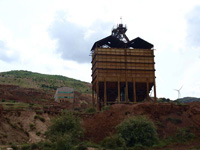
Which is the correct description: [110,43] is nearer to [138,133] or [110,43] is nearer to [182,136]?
[182,136]

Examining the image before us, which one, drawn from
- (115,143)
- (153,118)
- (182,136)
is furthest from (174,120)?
(115,143)

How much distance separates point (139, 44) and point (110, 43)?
624cm

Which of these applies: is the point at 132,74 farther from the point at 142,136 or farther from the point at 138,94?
the point at 142,136

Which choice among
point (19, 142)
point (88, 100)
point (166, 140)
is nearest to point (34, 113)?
point (19, 142)

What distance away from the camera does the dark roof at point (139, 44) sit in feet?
180

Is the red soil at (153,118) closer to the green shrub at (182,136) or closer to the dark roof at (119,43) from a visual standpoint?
the green shrub at (182,136)

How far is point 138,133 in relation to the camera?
33.0 metres

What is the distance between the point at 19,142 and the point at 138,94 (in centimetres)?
2717

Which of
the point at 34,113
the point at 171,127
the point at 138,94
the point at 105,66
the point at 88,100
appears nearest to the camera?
the point at 171,127

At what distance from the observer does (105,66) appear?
165 ft

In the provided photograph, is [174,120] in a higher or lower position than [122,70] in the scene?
lower

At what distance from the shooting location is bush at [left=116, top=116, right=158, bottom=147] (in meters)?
32.6

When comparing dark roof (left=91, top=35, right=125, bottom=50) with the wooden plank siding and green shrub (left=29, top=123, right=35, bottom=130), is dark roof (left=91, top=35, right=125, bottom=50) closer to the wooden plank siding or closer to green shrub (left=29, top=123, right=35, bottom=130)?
the wooden plank siding

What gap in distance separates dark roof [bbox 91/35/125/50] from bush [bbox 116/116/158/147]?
2297 centimetres
